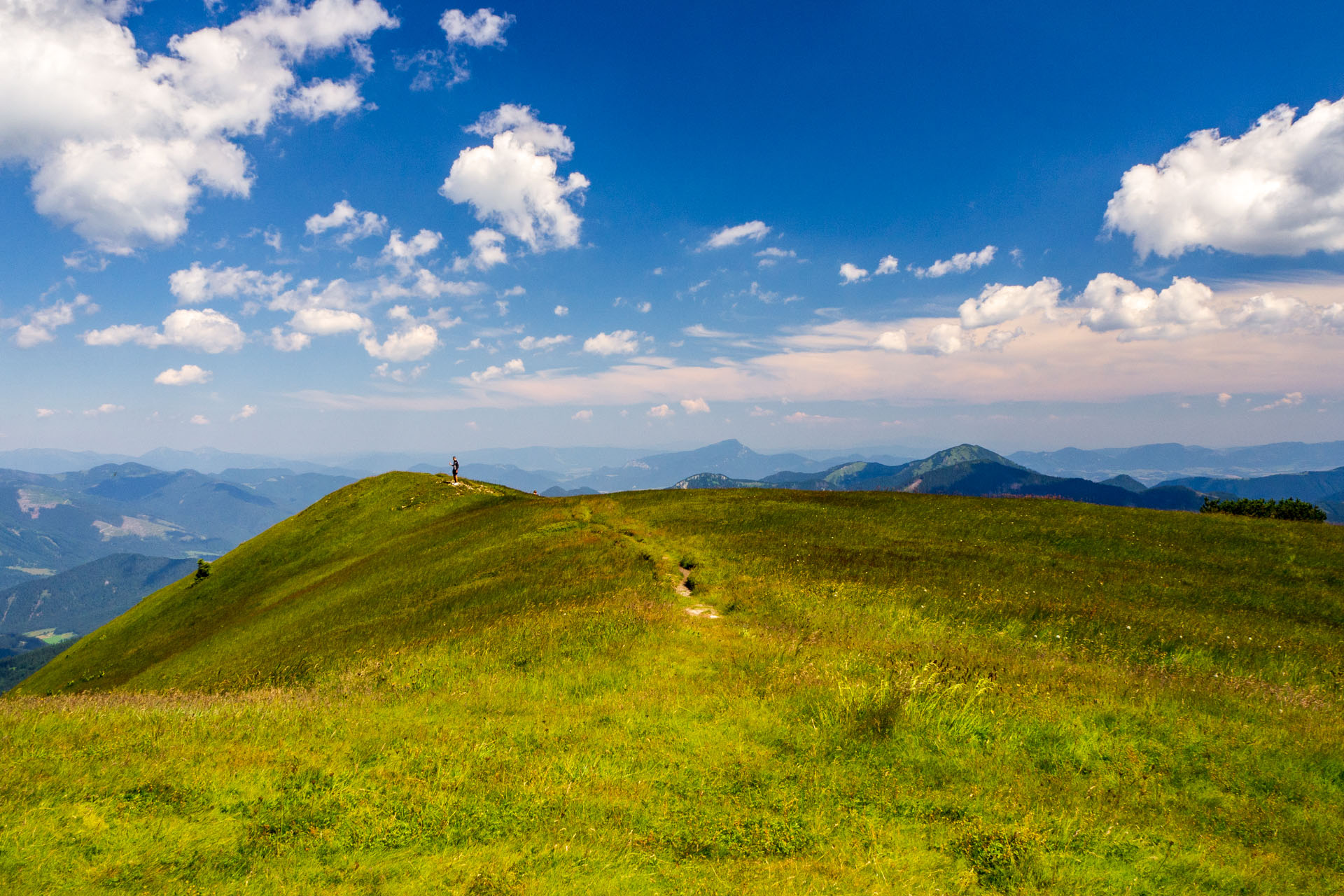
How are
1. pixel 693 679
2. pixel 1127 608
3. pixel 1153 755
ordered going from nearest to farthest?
1. pixel 1153 755
2. pixel 693 679
3. pixel 1127 608

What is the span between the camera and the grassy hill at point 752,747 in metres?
7.51

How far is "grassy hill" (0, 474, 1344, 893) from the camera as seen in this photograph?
751cm

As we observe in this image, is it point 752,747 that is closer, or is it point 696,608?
point 752,747

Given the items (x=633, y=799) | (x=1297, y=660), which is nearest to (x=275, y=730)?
(x=633, y=799)

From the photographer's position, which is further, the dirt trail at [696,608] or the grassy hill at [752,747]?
the dirt trail at [696,608]

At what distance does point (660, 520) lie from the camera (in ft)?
120

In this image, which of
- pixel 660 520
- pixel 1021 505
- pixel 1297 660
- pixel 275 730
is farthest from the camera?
pixel 660 520

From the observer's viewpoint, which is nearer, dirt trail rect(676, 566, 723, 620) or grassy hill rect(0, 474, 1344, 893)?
grassy hill rect(0, 474, 1344, 893)

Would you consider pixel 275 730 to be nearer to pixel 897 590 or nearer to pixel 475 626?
pixel 475 626

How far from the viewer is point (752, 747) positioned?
10.4m

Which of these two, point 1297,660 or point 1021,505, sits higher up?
point 1021,505

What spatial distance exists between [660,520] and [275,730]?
86.5 feet

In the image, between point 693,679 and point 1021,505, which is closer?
point 693,679

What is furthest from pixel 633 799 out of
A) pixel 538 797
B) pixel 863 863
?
pixel 863 863
